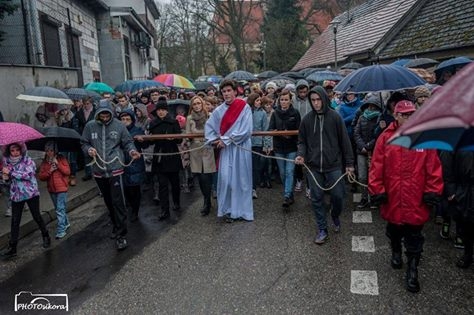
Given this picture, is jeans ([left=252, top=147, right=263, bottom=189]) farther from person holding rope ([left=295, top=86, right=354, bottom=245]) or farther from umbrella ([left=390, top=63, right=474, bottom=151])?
umbrella ([left=390, top=63, right=474, bottom=151])

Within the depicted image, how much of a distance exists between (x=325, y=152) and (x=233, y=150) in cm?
156

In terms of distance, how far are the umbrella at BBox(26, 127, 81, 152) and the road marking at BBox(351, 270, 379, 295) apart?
13.0ft

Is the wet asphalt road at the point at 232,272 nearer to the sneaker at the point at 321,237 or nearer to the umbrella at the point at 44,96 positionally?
the sneaker at the point at 321,237

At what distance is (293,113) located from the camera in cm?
673

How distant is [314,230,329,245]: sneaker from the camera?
4868 mm

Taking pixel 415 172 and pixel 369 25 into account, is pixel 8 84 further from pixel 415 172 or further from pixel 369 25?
pixel 369 25

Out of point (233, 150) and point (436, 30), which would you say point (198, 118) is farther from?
point (436, 30)

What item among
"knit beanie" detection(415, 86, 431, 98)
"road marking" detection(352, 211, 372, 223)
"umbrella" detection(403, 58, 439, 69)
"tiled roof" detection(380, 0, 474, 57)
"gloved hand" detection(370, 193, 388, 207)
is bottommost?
"road marking" detection(352, 211, 372, 223)

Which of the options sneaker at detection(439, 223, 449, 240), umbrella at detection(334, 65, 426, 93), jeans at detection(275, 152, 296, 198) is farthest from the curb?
sneaker at detection(439, 223, 449, 240)

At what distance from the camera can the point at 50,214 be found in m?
6.54

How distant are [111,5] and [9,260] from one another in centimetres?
1644

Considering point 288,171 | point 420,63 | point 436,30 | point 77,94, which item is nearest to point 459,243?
point 288,171

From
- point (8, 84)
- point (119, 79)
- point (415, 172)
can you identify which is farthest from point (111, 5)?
point (415, 172)

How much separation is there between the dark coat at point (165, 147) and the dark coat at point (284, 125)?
1627 millimetres
